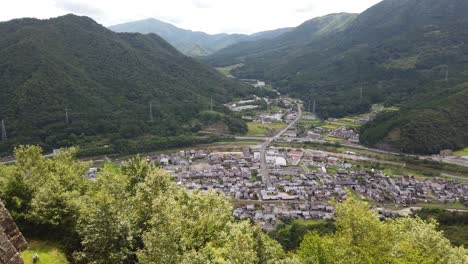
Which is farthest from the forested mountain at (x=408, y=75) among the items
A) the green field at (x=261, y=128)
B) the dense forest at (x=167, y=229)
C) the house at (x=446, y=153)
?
→ the dense forest at (x=167, y=229)

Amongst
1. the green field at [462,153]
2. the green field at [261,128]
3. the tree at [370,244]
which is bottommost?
the green field at [462,153]

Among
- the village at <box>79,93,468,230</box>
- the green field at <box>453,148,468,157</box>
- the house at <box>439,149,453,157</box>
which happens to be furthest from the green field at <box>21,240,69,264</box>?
the green field at <box>453,148,468,157</box>

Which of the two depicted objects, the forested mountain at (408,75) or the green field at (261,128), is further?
the green field at (261,128)

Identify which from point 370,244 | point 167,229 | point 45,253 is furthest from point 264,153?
point 167,229

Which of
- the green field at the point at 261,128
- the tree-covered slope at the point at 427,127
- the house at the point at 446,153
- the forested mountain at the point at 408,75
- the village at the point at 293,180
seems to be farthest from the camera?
the green field at the point at 261,128

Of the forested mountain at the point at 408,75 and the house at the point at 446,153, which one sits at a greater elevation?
the forested mountain at the point at 408,75

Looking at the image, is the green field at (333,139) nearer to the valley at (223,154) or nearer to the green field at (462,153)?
the valley at (223,154)

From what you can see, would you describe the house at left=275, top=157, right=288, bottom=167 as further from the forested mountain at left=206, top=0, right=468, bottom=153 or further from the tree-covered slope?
the forested mountain at left=206, top=0, right=468, bottom=153
